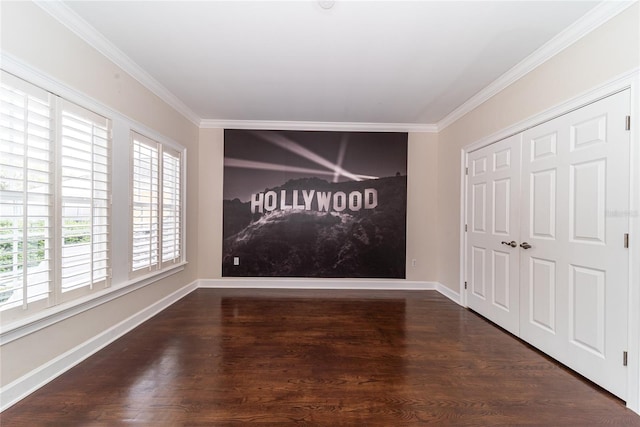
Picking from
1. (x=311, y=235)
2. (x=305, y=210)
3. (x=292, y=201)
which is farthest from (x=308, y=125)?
(x=311, y=235)

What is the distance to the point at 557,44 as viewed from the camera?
2357mm

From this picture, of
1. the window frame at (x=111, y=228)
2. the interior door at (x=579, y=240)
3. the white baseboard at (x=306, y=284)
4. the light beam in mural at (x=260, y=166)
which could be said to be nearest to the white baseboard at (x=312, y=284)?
the white baseboard at (x=306, y=284)

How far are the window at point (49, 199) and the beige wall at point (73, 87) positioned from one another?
199mm

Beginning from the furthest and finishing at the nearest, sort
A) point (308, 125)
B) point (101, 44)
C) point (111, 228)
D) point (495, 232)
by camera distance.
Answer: point (308, 125)
point (495, 232)
point (111, 228)
point (101, 44)

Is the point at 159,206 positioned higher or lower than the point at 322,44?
lower

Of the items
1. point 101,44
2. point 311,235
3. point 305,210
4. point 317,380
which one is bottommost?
point 317,380

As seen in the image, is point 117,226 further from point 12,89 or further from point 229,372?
point 229,372

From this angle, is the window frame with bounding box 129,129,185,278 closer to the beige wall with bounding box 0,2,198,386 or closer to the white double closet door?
the beige wall with bounding box 0,2,198,386

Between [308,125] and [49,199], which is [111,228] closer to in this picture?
[49,199]

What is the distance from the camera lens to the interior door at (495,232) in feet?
9.61

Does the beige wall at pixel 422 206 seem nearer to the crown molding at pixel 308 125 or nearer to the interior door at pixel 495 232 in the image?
the crown molding at pixel 308 125

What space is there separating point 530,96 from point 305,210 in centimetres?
320

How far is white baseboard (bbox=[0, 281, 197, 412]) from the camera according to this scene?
5.88 ft

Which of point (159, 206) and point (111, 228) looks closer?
point (111, 228)
